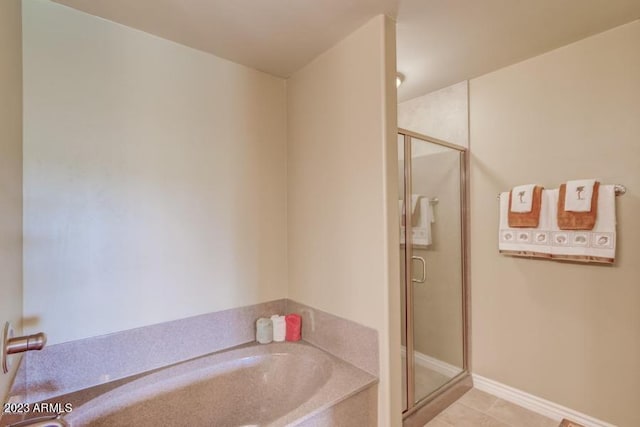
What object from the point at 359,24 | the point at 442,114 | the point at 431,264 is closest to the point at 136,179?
the point at 359,24

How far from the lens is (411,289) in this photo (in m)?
2.05

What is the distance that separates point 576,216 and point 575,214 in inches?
0.5

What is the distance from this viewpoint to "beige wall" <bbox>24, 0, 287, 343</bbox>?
4.46 ft

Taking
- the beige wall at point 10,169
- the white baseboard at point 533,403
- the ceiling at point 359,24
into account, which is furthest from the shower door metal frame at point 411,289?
the beige wall at point 10,169

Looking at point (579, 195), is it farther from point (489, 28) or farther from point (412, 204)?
point (489, 28)

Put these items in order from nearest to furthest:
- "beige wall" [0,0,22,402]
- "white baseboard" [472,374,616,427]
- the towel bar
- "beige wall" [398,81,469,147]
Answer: "beige wall" [0,0,22,402]
the towel bar
"white baseboard" [472,374,616,427]
"beige wall" [398,81,469,147]

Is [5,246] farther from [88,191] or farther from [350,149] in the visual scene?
[350,149]

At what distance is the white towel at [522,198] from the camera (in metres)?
1.98

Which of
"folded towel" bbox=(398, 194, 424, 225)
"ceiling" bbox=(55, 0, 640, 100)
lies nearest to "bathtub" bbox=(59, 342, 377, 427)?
"folded towel" bbox=(398, 194, 424, 225)

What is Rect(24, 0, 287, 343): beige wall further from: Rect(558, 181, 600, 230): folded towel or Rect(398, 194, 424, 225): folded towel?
Rect(558, 181, 600, 230): folded towel

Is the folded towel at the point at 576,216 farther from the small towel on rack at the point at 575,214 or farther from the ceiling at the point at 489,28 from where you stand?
the ceiling at the point at 489,28

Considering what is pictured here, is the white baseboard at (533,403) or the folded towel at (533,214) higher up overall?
the folded towel at (533,214)

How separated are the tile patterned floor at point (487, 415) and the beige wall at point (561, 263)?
0.50 feet

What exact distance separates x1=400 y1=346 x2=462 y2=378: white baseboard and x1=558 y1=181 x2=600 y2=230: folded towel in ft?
4.30
